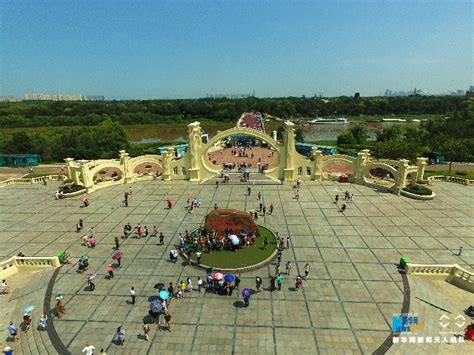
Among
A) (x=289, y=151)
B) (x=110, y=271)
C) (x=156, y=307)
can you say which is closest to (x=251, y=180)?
(x=289, y=151)

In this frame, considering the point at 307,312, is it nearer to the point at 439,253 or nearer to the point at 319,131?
the point at 439,253

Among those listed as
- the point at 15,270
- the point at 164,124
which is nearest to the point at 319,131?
the point at 164,124

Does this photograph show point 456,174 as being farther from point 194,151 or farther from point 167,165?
point 167,165

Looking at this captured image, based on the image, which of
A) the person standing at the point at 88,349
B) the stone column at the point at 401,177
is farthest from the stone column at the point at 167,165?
the stone column at the point at 401,177

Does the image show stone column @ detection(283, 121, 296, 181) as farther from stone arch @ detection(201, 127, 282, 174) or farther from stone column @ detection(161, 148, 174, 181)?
stone column @ detection(161, 148, 174, 181)

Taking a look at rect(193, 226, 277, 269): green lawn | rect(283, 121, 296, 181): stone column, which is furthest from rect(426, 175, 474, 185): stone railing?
rect(193, 226, 277, 269): green lawn

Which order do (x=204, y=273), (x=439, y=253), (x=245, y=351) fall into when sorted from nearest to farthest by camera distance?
(x=245, y=351)
(x=204, y=273)
(x=439, y=253)
